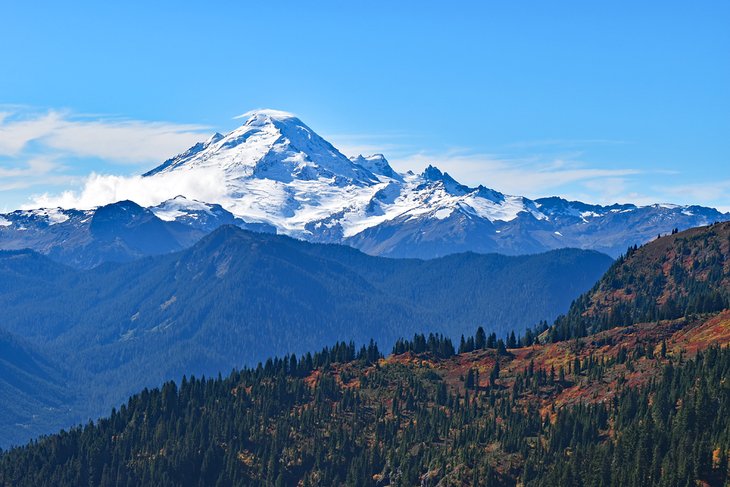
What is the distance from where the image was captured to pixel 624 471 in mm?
185375

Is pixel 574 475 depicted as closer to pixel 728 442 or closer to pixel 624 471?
pixel 624 471

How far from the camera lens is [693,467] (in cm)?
17400

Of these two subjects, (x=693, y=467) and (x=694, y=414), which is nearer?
(x=693, y=467)

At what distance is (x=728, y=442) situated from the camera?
180 meters

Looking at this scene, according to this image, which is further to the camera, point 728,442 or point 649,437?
point 649,437

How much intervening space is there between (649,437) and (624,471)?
12.5 m

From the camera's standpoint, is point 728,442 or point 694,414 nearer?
point 728,442

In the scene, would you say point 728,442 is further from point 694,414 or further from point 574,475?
point 574,475

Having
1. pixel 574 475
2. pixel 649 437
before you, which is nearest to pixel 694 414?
pixel 649 437

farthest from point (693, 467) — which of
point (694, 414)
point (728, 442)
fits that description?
point (694, 414)

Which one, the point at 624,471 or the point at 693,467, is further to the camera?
the point at 624,471

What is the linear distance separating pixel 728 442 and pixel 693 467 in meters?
9.76

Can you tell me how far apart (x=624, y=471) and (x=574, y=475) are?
45.0 ft

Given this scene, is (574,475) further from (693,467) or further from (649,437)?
(693,467)
